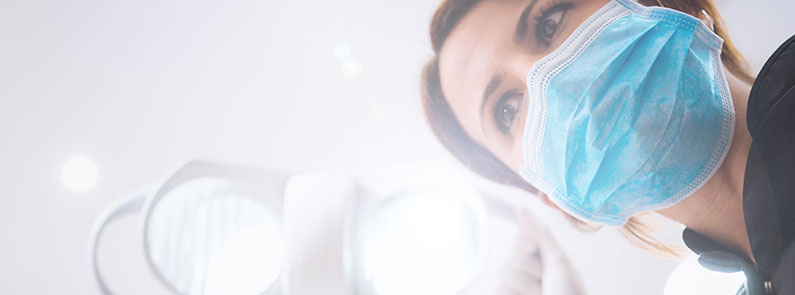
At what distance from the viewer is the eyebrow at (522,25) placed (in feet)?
3.81

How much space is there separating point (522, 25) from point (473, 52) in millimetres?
115

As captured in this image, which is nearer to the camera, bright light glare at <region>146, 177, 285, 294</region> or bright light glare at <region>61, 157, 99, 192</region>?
bright light glare at <region>146, 177, 285, 294</region>

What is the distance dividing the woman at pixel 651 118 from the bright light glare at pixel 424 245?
17 centimetres

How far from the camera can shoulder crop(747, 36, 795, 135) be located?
92 centimetres

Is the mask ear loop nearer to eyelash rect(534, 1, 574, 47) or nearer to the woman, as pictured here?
the woman

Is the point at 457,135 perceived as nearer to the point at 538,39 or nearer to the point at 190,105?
the point at 538,39

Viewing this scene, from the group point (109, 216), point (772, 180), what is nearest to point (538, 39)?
point (772, 180)

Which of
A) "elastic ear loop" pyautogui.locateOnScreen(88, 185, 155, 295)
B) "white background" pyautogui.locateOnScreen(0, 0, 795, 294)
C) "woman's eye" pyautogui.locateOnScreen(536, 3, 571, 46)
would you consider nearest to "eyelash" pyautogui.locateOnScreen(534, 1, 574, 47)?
"woman's eye" pyautogui.locateOnScreen(536, 3, 571, 46)

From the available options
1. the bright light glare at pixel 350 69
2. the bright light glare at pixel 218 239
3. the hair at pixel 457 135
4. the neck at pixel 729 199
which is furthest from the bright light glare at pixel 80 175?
the neck at pixel 729 199

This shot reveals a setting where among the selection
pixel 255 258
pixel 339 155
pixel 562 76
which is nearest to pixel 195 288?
pixel 255 258

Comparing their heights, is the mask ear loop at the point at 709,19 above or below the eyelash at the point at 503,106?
above

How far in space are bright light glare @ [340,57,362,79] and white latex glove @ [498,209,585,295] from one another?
47cm

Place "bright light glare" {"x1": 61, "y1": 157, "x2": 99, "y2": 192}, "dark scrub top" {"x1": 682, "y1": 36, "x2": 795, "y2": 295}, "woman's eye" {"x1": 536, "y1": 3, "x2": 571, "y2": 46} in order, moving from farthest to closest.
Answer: "bright light glare" {"x1": 61, "y1": 157, "x2": 99, "y2": 192} → "woman's eye" {"x1": 536, "y1": 3, "x2": 571, "y2": 46} → "dark scrub top" {"x1": 682, "y1": 36, "x2": 795, "y2": 295}

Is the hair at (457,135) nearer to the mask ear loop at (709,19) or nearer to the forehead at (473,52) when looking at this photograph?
the forehead at (473,52)
